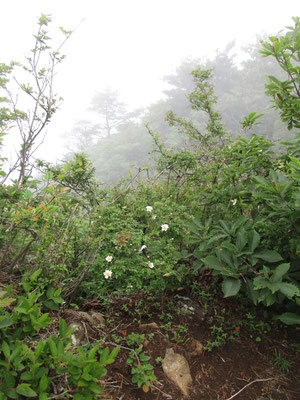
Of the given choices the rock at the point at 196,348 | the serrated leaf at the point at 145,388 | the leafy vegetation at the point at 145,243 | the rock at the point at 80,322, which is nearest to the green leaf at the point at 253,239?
the leafy vegetation at the point at 145,243

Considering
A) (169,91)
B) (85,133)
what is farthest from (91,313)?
(85,133)

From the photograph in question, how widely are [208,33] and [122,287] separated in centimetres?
6607

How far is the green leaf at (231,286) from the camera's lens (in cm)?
150

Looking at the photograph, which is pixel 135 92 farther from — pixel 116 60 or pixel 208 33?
pixel 208 33

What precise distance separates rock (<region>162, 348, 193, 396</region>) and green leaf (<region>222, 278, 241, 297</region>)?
1.72 ft

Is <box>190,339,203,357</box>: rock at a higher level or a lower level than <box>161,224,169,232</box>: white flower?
lower

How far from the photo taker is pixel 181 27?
207 ft

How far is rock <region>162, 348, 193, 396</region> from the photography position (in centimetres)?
147

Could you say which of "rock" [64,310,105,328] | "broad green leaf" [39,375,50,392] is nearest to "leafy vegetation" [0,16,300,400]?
"broad green leaf" [39,375,50,392]

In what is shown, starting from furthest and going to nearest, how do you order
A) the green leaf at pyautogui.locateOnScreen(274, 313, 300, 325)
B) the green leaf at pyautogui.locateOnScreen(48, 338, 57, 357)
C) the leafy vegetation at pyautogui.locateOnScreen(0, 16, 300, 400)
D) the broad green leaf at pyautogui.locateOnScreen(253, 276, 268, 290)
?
the green leaf at pyautogui.locateOnScreen(274, 313, 300, 325)
the broad green leaf at pyautogui.locateOnScreen(253, 276, 268, 290)
the leafy vegetation at pyautogui.locateOnScreen(0, 16, 300, 400)
the green leaf at pyautogui.locateOnScreen(48, 338, 57, 357)

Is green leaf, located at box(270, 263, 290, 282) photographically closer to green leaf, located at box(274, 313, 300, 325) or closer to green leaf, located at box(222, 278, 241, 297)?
green leaf, located at box(222, 278, 241, 297)

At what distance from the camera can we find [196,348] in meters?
1.66

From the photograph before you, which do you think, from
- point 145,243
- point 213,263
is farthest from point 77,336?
point 213,263

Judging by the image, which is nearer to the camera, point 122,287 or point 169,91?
point 122,287
